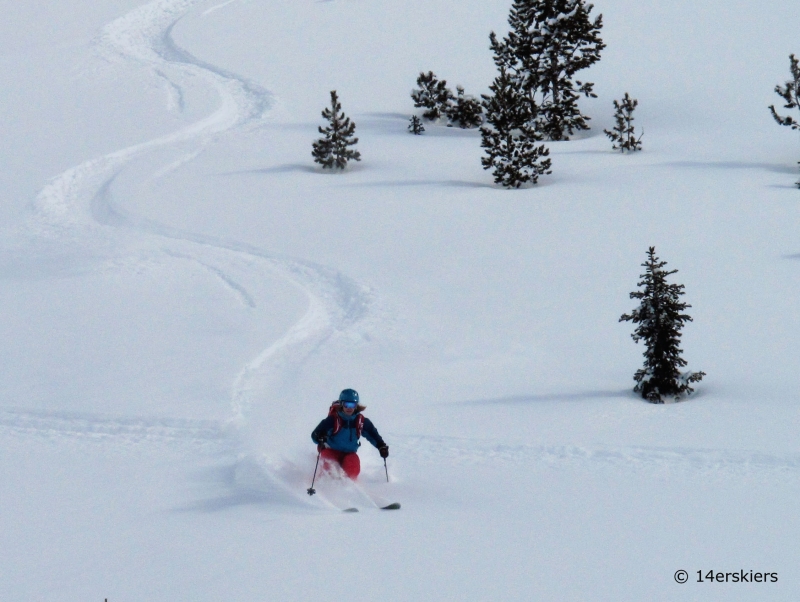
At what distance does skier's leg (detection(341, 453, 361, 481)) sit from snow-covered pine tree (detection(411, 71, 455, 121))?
2178cm

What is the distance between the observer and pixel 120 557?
24.0 feet

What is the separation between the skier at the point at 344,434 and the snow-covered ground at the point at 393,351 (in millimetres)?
336

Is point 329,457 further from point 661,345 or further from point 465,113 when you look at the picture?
point 465,113

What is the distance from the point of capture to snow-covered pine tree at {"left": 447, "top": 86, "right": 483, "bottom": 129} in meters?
28.8

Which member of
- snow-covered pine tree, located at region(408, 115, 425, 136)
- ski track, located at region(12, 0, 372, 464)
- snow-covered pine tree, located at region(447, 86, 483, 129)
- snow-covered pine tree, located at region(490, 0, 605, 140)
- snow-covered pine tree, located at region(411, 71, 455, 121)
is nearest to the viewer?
ski track, located at region(12, 0, 372, 464)

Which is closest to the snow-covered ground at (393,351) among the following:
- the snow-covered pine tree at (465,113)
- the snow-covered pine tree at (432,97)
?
the snow-covered pine tree at (465,113)

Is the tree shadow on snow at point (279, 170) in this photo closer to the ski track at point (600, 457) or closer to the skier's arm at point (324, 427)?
the ski track at point (600, 457)

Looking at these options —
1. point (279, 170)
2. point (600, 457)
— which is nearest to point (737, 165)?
point (279, 170)

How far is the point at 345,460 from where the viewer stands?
923 cm

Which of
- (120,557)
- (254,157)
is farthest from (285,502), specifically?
(254,157)

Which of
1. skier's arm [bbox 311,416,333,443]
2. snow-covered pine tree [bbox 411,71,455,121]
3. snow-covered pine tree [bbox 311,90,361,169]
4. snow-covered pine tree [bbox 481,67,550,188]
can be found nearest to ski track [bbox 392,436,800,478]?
skier's arm [bbox 311,416,333,443]

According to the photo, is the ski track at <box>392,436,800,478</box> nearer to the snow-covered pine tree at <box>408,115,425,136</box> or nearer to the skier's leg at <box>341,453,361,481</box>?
the skier's leg at <box>341,453,361,481</box>

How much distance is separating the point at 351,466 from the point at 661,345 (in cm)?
437

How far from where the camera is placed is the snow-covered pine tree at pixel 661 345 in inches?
435
